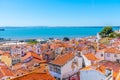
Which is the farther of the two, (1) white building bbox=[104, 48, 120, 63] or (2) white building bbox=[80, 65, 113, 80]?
(1) white building bbox=[104, 48, 120, 63]

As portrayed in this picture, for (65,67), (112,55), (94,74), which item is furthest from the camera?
(112,55)

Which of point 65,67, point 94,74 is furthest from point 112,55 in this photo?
point 94,74

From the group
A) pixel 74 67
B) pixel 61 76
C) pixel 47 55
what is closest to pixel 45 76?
pixel 61 76

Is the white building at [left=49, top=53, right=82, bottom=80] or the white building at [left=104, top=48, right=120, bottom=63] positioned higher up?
the white building at [left=104, top=48, right=120, bottom=63]

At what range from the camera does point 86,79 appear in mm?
29047

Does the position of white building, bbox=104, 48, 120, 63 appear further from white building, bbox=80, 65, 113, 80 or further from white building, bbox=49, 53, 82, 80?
white building, bbox=80, 65, 113, 80

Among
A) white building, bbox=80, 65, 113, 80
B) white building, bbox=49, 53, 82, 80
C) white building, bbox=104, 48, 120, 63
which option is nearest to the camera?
white building, bbox=80, 65, 113, 80

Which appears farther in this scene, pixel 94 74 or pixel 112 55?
pixel 112 55

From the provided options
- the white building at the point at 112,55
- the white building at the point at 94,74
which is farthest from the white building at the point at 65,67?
the white building at the point at 94,74

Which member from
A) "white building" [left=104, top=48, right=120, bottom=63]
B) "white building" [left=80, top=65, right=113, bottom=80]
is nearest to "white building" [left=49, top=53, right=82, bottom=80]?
"white building" [left=104, top=48, right=120, bottom=63]

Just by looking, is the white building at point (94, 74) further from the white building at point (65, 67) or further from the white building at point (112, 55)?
the white building at point (112, 55)

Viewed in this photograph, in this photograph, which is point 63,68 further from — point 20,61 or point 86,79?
point 20,61

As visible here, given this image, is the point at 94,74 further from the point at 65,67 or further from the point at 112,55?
the point at 112,55

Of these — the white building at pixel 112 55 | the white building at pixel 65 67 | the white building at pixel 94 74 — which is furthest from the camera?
the white building at pixel 112 55
